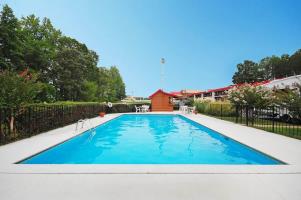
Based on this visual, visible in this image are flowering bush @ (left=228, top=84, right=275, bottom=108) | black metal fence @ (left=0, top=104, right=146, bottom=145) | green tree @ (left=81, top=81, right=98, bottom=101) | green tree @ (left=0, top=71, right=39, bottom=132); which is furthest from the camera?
green tree @ (left=81, top=81, right=98, bottom=101)

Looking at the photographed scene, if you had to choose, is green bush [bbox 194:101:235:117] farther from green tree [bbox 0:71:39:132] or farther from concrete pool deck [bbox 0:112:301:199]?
green tree [bbox 0:71:39:132]

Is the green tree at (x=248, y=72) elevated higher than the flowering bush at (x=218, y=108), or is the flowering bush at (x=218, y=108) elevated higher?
the green tree at (x=248, y=72)

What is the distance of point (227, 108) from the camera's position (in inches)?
853

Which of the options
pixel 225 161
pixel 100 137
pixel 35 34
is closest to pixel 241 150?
pixel 225 161

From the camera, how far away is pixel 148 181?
4219 mm

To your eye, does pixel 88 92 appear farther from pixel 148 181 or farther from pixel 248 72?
pixel 248 72

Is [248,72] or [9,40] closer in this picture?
[9,40]

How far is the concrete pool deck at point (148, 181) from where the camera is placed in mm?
3662

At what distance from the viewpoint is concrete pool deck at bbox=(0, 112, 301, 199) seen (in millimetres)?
3662

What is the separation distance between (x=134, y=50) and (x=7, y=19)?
2872cm

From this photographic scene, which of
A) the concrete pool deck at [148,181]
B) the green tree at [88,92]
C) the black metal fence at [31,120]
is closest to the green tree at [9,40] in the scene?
the green tree at [88,92]

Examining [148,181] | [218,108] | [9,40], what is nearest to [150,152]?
[148,181]

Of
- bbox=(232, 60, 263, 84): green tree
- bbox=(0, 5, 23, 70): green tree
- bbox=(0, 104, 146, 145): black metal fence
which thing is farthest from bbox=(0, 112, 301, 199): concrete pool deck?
bbox=(232, 60, 263, 84): green tree

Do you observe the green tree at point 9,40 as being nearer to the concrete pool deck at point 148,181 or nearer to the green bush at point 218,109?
the green bush at point 218,109
